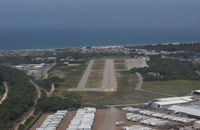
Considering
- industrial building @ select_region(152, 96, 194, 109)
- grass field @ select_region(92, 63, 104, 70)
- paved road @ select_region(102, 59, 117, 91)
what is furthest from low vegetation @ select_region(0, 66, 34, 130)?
grass field @ select_region(92, 63, 104, 70)

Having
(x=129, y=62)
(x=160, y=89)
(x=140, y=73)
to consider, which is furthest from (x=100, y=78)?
(x=129, y=62)

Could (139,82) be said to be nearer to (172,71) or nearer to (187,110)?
(172,71)

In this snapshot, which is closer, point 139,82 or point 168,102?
point 168,102

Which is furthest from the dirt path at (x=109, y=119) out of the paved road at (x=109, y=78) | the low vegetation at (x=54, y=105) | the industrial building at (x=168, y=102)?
the paved road at (x=109, y=78)

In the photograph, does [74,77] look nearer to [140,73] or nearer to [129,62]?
[140,73]

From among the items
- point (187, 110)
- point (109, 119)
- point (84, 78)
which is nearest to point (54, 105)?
point (109, 119)

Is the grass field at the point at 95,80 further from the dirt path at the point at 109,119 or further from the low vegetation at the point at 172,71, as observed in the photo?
the dirt path at the point at 109,119

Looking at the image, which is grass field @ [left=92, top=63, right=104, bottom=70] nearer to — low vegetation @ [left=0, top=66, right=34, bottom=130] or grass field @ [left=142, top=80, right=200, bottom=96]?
grass field @ [left=142, top=80, right=200, bottom=96]
